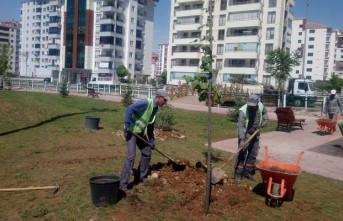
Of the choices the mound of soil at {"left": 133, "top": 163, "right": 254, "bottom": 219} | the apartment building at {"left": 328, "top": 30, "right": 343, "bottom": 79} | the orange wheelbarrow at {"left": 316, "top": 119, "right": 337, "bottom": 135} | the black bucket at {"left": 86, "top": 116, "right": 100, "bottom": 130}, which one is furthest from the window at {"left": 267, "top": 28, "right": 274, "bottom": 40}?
the apartment building at {"left": 328, "top": 30, "right": 343, "bottom": 79}

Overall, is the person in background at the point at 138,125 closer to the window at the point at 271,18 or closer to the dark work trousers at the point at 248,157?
the dark work trousers at the point at 248,157

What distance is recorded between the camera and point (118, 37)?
76375 millimetres

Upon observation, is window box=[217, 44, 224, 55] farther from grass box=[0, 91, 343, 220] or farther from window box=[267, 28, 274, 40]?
grass box=[0, 91, 343, 220]

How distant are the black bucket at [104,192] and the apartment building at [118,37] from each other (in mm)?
67811

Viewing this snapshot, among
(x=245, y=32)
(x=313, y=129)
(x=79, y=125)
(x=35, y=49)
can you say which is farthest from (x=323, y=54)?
(x=79, y=125)

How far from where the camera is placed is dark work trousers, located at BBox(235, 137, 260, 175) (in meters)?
7.05

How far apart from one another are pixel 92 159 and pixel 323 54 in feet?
359

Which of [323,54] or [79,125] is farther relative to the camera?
[323,54]

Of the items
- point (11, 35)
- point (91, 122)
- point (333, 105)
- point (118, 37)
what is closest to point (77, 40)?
point (118, 37)

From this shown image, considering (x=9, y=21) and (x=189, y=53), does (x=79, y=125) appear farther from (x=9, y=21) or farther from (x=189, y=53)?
(x=9, y=21)

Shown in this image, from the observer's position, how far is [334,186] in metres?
7.38

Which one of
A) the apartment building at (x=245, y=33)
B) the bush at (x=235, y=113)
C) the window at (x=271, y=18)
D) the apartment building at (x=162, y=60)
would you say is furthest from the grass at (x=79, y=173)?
the apartment building at (x=162, y=60)

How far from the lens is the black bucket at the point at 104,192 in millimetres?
5258

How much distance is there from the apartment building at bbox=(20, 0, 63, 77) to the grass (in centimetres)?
8346
